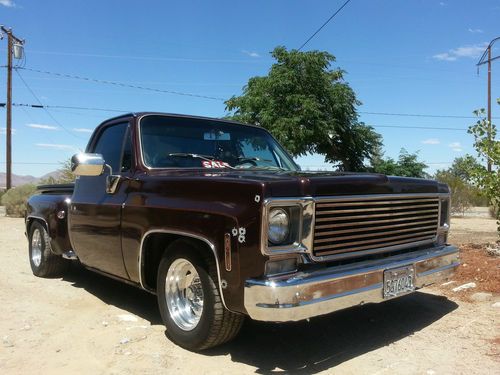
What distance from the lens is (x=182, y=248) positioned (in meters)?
3.94

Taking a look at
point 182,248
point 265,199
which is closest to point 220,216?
point 265,199

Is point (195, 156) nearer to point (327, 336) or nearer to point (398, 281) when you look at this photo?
point (327, 336)

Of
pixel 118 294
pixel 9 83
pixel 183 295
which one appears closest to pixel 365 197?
pixel 183 295

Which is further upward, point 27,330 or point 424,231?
point 424,231

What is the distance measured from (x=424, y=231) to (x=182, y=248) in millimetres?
2173

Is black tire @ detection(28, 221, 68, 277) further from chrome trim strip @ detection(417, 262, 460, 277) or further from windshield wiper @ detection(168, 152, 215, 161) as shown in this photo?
chrome trim strip @ detection(417, 262, 460, 277)

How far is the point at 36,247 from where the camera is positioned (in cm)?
719

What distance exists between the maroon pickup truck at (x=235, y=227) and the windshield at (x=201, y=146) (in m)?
0.01

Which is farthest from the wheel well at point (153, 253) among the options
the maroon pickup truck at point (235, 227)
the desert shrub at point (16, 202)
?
the desert shrub at point (16, 202)

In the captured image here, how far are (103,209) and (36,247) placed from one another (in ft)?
9.35

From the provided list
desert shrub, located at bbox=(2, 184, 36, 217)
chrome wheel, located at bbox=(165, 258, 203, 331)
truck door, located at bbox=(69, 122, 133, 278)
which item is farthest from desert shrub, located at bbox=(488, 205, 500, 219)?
desert shrub, located at bbox=(2, 184, 36, 217)

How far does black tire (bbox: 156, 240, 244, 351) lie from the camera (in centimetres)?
364

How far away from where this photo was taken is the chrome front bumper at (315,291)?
3.18 m

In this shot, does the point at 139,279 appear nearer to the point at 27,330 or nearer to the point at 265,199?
the point at 27,330
